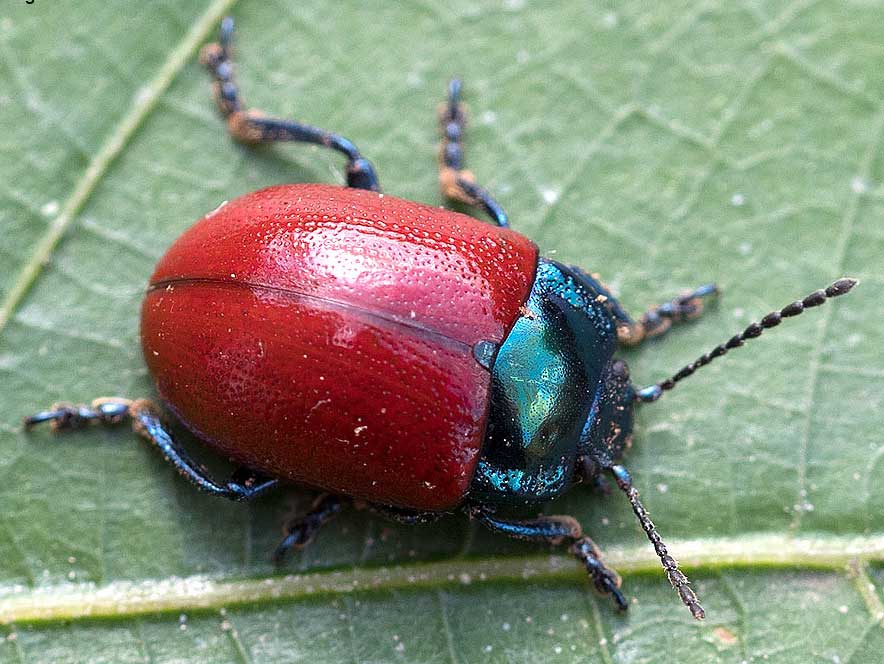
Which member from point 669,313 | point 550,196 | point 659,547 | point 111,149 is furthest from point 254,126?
point 659,547

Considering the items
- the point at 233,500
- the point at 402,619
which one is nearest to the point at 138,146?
the point at 233,500

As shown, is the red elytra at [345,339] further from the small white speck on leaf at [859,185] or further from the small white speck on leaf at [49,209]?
the small white speck on leaf at [859,185]

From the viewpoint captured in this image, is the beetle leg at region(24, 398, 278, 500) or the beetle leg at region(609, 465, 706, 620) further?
the beetle leg at region(24, 398, 278, 500)

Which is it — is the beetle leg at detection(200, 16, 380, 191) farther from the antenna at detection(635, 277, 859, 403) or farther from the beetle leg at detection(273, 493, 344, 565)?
the antenna at detection(635, 277, 859, 403)

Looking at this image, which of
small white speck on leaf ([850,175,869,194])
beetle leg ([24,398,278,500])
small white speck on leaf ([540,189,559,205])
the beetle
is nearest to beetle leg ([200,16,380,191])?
the beetle

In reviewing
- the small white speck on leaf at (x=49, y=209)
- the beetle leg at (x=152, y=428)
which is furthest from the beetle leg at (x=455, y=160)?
the small white speck on leaf at (x=49, y=209)
